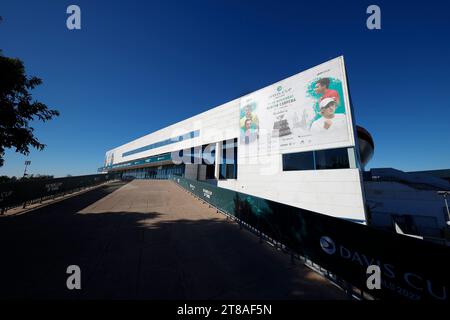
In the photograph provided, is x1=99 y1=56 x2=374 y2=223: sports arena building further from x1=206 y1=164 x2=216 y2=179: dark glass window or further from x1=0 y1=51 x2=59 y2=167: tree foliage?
x1=0 y1=51 x2=59 y2=167: tree foliage

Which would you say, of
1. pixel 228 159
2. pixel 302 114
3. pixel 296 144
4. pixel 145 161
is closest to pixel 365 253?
pixel 296 144

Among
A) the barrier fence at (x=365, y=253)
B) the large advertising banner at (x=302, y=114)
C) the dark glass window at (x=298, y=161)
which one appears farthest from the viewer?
the dark glass window at (x=298, y=161)

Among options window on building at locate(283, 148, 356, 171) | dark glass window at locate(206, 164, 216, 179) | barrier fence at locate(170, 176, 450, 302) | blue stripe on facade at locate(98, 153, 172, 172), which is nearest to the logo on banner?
barrier fence at locate(170, 176, 450, 302)

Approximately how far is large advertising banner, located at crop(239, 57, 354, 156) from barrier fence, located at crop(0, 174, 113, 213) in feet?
63.1

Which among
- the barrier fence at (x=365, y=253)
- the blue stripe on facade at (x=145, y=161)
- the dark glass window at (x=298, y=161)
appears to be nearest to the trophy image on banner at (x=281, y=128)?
the dark glass window at (x=298, y=161)

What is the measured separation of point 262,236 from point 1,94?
1285 cm

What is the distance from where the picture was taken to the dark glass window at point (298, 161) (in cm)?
1574

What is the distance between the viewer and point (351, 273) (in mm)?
3621

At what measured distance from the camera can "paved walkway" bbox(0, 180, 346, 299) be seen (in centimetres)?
363

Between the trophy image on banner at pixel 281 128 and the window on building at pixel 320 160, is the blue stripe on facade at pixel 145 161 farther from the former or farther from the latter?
the window on building at pixel 320 160

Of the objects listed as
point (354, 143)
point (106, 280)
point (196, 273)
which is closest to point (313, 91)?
point (354, 143)

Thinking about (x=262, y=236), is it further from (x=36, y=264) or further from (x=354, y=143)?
(x=354, y=143)

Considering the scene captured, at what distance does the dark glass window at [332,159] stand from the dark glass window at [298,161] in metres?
0.61

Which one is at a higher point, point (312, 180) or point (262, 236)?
point (312, 180)
